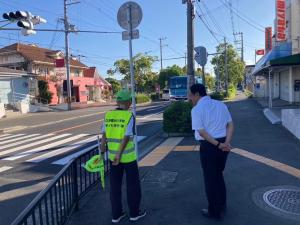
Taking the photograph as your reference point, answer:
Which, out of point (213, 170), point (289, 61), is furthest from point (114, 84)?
point (213, 170)

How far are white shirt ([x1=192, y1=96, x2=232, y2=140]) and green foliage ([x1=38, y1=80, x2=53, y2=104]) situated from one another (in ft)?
132

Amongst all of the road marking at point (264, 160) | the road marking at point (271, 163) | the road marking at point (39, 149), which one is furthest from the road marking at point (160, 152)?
the road marking at point (39, 149)

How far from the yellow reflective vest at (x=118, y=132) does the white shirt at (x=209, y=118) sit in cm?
88

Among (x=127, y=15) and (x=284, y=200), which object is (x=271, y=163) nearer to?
(x=284, y=200)

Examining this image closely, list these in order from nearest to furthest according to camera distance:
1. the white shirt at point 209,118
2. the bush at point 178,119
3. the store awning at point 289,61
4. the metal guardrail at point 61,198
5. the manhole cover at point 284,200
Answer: the metal guardrail at point 61,198 < the white shirt at point 209,118 < the manhole cover at point 284,200 < the bush at point 178,119 < the store awning at point 289,61

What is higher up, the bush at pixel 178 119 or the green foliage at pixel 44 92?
the green foliage at pixel 44 92

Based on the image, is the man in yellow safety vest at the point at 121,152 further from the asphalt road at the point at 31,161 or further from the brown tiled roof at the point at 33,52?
the brown tiled roof at the point at 33,52

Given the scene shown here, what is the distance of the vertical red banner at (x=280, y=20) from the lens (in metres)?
21.9

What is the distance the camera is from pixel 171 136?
12.4m

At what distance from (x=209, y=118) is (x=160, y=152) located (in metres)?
5.09

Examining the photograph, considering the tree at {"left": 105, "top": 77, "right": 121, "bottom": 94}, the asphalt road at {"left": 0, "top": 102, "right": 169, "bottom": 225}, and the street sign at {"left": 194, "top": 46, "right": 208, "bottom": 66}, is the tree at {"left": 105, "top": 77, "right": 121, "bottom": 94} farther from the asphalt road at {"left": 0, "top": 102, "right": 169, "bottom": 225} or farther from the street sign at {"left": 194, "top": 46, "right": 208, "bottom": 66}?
the street sign at {"left": 194, "top": 46, "right": 208, "bottom": 66}

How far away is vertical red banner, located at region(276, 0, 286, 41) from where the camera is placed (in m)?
21.9

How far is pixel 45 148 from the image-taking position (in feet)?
39.9

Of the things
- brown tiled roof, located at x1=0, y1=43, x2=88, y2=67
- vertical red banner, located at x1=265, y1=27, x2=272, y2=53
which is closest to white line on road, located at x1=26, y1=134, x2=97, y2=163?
vertical red banner, located at x1=265, y1=27, x2=272, y2=53
